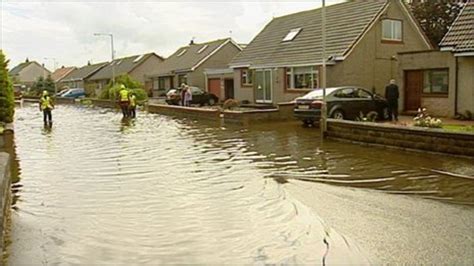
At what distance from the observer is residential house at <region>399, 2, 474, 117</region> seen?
21.7 m

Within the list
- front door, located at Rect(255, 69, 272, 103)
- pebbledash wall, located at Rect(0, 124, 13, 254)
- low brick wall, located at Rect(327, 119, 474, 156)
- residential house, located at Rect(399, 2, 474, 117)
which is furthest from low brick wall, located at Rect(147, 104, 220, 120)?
pebbledash wall, located at Rect(0, 124, 13, 254)

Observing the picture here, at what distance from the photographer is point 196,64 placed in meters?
50.1

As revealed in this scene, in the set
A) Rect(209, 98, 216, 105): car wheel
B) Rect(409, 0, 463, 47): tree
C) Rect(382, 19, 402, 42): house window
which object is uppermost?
Rect(409, 0, 463, 47): tree

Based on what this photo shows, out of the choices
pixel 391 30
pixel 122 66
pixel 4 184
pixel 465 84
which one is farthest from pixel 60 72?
pixel 4 184

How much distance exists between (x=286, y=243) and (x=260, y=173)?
4860 millimetres

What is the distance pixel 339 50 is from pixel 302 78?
2894mm

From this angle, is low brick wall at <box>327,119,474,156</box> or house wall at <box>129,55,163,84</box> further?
house wall at <box>129,55,163,84</box>

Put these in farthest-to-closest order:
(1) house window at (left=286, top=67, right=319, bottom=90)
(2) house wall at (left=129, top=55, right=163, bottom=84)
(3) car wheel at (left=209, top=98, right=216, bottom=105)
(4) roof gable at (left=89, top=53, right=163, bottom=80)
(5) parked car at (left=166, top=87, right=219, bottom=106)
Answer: (4) roof gable at (left=89, top=53, right=163, bottom=80) < (2) house wall at (left=129, top=55, right=163, bottom=84) < (3) car wheel at (left=209, top=98, right=216, bottom=105) < (5) parked car at (left=166, top=87, right=219, bottom=106) < (1) house window at (left=286, top=67, right=319, bottom=90)

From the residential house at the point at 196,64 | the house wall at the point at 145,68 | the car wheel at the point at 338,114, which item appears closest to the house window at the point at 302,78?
the car wheel at the point at 338,114

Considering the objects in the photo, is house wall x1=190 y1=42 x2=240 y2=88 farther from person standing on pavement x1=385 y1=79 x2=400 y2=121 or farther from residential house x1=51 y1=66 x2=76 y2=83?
residential house x1=51 y1=66 x2=76 y2=83

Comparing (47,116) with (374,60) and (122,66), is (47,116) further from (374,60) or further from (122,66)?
(122,66)

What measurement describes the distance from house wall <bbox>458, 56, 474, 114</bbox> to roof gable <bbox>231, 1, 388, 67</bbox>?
6.40m

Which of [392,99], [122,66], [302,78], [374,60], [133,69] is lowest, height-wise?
[392,99]

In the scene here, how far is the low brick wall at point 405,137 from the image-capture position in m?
12.7
